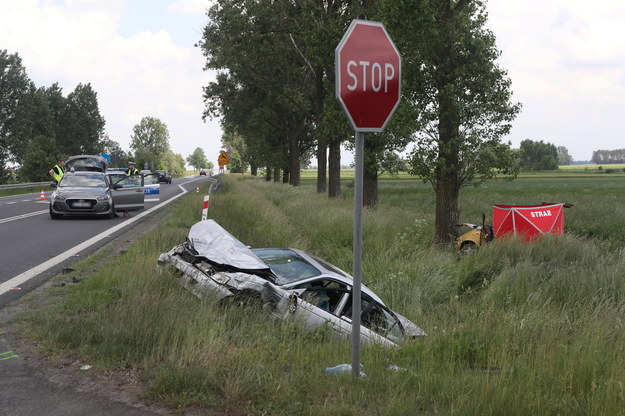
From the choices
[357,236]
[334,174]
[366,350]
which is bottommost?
[366,350]

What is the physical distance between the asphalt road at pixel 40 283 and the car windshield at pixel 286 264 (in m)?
2.60

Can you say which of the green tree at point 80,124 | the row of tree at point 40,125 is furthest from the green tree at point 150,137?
the green tree at point 80,124

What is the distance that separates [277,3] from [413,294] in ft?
60.5

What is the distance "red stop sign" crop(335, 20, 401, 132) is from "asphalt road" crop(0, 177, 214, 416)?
2.51 metres

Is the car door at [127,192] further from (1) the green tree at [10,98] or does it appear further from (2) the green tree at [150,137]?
(2) the green tree at [150,137]

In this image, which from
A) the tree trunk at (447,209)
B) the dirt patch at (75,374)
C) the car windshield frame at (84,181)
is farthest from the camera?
the car windshield frame at (84,181)

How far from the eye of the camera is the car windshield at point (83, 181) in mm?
17719

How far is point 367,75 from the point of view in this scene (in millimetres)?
3908

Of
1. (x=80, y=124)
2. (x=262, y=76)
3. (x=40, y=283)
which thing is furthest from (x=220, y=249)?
(x=80, y=124)

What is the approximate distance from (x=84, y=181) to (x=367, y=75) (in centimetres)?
1631

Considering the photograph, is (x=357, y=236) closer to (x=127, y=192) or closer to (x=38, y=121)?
(x=127, y=192)

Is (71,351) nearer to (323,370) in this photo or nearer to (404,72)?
(323,370)

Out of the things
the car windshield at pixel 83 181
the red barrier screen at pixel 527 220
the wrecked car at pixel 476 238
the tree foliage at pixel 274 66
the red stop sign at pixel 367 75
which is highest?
the tree foliage at pixel 274 66

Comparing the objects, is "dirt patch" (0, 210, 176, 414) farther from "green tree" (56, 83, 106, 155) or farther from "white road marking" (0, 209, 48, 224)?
"green tree" (56, 83, 106, 155)
